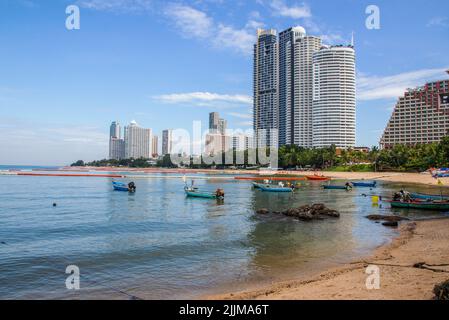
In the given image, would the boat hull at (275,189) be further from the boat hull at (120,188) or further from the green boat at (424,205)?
the boat hull at (120,188)

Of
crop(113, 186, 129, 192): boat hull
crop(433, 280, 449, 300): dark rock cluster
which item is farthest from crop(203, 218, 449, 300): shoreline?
crop(113, 186, 129, 192): boat hull

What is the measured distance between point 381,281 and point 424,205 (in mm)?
31810

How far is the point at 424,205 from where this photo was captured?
41.3 meters

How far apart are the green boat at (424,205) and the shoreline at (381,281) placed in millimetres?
20832

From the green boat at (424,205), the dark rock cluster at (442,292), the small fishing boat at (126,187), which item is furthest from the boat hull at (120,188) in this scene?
the dark rock cluster at (442,292)

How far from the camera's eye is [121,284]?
16.1 meters

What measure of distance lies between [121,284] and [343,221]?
78.6 ft

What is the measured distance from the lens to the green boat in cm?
4000

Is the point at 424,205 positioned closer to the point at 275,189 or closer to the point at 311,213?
the point at 311,213

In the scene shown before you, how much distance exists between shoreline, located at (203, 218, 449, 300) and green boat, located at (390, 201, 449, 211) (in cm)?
2083

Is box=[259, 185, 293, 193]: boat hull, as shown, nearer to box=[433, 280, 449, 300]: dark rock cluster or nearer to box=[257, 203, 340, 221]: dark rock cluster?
box=[257, 203, 340, 221]: dark rock cluster

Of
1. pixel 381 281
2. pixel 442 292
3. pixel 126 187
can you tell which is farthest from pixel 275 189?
pixel 442 292
